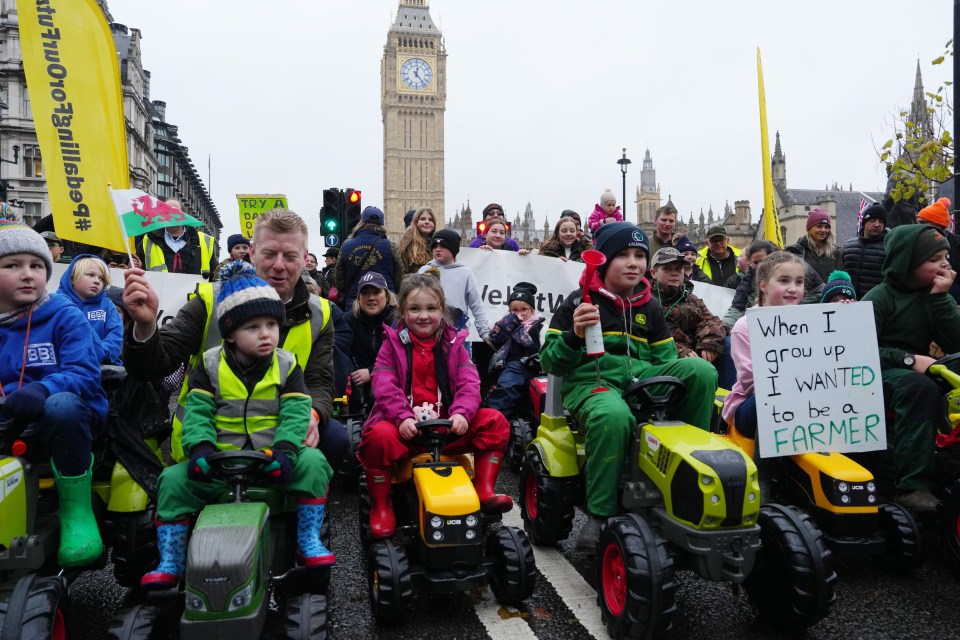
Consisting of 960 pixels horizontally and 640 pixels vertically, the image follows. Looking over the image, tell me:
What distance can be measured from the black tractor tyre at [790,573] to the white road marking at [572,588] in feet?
2.53

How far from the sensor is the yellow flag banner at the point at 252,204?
16047 mm

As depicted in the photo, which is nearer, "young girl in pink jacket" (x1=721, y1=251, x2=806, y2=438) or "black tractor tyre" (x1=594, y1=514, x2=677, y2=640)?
"black tractor tyre" (x1=594, y1=514, x2=677, y2=640)

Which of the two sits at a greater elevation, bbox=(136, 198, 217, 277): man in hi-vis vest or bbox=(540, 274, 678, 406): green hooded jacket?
bbox=(136, 198, 217, 277): man in hi-vis vest

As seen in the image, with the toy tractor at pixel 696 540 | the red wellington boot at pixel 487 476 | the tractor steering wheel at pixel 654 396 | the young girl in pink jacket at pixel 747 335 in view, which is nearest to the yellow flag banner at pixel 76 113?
the red wellington boot at pixel 487 476

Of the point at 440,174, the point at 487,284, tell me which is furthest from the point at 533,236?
the point at 487,284

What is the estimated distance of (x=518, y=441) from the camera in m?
5.72

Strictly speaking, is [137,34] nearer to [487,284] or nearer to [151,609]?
[487,284]

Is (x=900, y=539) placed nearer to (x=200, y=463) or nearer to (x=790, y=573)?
(x=790, y=573)

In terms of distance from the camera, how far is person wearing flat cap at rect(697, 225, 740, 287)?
9.22 metres

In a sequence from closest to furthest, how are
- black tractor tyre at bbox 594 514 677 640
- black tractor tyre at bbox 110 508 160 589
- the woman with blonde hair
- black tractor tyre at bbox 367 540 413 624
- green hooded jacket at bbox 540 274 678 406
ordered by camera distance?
1. black tractor tyre at bbox 594 514 677 640
2. black tractor tyre at bbox 367 540 413 624
3. black tractor tyre at bbox 110 508 160 589
4. green hooded jacket at bbox 540 274 678 406
5. the woman with blonde hair

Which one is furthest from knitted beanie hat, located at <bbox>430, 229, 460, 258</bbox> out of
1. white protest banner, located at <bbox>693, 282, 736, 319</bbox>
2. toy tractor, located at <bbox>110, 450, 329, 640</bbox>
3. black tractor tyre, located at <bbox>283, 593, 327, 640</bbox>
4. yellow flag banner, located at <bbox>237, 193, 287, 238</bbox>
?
yellow flag banner, located at <bbox>237, 193, 287, 238</bbox>

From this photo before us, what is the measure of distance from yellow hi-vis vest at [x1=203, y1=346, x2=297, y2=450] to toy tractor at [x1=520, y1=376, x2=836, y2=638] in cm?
169

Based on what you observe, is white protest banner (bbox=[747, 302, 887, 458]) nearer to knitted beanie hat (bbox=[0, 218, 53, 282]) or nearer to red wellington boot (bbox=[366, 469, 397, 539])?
red wellington boot (bbox=[366, 469, 397, 539])

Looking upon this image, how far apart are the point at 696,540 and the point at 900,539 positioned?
57.2 inches
